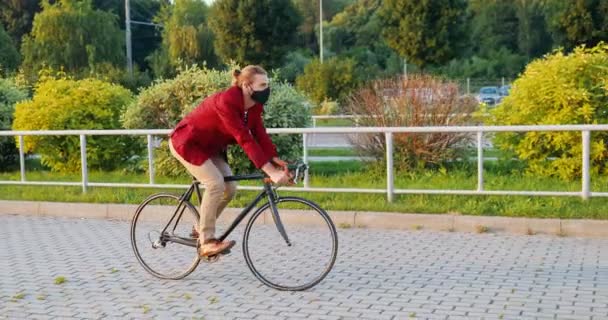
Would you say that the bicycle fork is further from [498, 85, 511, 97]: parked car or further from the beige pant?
[498, 85, 511, 97]: parked car

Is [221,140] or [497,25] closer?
[221,140]

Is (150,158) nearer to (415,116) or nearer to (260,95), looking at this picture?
(415,116)

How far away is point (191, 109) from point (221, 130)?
6.33 m

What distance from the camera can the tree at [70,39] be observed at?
44938mm

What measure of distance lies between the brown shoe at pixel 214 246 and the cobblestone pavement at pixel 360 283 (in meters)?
0.27

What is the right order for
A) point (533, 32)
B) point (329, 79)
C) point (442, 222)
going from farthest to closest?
1. point (533, 32)
2. point (329, 79)
3. point (442, 222)

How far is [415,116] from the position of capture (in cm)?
1263

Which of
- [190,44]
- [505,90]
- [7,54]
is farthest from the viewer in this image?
[190,44]

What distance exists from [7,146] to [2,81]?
5.57 ft

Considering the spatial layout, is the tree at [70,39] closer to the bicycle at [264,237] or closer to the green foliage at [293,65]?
the green foliage at [293,65]

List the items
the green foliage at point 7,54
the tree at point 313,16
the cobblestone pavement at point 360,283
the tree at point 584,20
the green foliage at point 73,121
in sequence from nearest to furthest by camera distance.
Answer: the cobblestone pavement at point 360,283, the green foliage at point 73,121, the tree at point 584,20, the green foliage at point 7,54, the tree at point 313,16

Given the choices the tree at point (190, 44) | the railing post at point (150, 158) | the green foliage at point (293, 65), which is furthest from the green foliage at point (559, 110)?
the green foliage at point (293, 65)

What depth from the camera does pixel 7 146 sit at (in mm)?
15531

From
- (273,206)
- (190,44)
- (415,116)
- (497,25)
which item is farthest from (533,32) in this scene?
(273,206)
